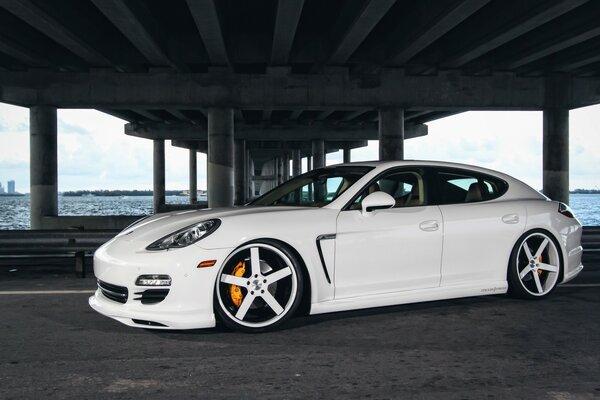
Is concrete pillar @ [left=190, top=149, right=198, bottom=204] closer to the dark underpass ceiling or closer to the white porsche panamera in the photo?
the dark underpass ceiling

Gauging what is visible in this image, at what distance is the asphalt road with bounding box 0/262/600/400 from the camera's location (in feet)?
11.1

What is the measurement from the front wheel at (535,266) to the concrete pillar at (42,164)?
72.3ft

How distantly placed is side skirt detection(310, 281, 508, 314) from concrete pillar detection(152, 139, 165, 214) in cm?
4780

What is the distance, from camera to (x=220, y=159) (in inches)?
994

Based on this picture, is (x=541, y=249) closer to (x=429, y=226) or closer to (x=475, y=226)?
(x=475, y=226)

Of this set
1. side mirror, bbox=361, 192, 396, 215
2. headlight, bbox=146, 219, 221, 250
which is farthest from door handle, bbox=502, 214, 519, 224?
headlight, bbox=146, 219, 221, 250

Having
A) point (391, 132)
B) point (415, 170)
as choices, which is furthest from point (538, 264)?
point (391, 132)

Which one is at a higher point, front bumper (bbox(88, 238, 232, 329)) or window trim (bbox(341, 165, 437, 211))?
window trim (bbox(341, 165, 437, 211))

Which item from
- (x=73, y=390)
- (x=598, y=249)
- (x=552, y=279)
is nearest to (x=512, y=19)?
(x=598, y=249)

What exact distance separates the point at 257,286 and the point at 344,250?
77 centimetres

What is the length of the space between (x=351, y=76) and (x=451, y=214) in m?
18.6

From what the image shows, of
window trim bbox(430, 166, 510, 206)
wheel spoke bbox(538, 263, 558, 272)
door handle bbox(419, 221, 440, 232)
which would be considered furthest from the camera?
wheel spoke bbox(538, 263, 558, 272)

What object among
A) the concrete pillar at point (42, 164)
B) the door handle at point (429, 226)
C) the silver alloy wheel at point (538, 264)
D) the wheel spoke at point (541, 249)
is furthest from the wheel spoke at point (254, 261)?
the concrete pillar at point (42, 164)

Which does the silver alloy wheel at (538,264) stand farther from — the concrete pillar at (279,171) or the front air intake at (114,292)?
the concrete pillar at (279,171)
